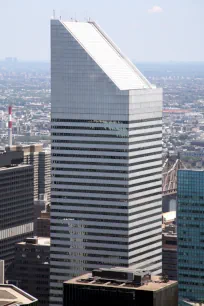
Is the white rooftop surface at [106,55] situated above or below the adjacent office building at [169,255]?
above

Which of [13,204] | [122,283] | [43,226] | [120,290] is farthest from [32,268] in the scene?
[120,290]

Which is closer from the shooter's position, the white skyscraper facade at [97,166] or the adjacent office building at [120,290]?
the adjacent office building at [120,290]

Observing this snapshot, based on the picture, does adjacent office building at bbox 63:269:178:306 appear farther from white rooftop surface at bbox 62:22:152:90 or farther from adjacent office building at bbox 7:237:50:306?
adjacent office building at bbox 7:237:50:306

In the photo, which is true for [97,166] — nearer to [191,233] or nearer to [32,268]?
[191,233]

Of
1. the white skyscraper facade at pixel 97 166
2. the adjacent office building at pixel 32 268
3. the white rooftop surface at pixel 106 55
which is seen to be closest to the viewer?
the white skyscraper facade at pixel 97 166

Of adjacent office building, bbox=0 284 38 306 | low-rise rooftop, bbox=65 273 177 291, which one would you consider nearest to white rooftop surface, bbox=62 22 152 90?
low-rise rooftop, bbox=65 273 177 291

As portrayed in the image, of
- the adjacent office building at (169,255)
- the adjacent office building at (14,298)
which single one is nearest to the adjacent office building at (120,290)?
the adjacent office building at (14,298)

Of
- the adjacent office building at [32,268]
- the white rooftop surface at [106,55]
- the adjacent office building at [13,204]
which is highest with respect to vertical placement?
the white rooftop surface at [106,55]

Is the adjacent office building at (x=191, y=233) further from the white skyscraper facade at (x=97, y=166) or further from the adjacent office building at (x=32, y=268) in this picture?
the adjacent office building at (x=32, y=268)
